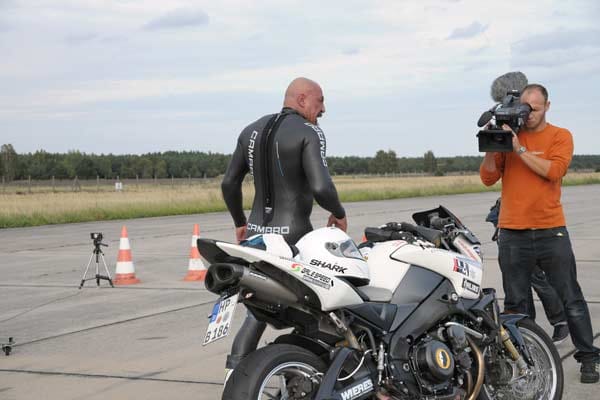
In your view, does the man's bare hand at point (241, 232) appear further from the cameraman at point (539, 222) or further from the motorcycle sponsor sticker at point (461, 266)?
the cameraman at point (539, 222)

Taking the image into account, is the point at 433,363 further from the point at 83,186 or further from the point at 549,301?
the point at 83,186

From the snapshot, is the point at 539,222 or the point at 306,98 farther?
the point at 539,222

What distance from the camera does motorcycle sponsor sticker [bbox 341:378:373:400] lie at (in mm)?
4188

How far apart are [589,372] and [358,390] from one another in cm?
238

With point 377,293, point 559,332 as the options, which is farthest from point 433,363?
point 559,332

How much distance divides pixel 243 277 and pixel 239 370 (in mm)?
410

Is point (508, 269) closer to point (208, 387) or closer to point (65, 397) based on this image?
point (208, 387)

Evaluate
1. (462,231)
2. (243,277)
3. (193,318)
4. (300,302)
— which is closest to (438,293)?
(462,231)

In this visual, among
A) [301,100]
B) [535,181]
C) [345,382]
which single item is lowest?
[345,382]

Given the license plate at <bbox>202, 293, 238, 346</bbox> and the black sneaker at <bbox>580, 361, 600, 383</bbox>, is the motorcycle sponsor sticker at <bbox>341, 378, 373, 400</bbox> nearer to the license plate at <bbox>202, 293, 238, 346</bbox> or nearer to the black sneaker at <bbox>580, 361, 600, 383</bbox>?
the license plate at <bbox>202, 293, 238, 346</bbox>

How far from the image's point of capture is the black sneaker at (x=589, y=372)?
596 cm

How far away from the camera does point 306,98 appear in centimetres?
516

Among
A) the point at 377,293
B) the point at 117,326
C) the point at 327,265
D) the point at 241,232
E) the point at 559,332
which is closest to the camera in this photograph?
the point at 327,265

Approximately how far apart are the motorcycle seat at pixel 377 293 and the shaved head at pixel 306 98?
43.1 inches
